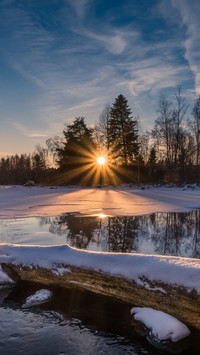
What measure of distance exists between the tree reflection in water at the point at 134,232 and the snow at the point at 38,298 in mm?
1930

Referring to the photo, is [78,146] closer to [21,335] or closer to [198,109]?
[198,109]

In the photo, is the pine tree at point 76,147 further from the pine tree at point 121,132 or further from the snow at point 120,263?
the snow at point 120,263

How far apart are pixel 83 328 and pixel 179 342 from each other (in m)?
1.14

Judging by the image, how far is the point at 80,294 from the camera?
4148 millimetres

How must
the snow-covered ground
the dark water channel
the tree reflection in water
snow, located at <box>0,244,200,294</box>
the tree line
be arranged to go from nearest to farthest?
the dark water channel < snow, located at <box>0,244,200,294</box> < the tree reflection in water < the snow-covered ground < the tree line

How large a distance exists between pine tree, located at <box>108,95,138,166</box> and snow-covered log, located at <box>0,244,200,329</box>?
31.7 metres

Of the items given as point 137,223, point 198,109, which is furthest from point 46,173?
point 137,223

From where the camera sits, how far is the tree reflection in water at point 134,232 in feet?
19.7

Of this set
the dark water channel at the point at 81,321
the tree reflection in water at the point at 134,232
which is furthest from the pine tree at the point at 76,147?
the dark water channel at the point at 81,321

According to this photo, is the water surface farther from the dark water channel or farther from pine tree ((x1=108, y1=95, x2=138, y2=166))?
pine tree ((x1=108, y1=95, x2=138, y2=166))

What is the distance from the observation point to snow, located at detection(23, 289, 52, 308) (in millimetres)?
3824

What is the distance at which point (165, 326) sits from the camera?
9.72 ft

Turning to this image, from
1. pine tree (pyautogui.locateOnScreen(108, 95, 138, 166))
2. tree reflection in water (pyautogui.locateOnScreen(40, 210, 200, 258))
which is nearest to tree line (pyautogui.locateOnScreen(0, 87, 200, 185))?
pine tree (pyautogui.locateOnScreen(108, 95, 138, 166))

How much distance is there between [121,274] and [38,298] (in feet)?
4.54
